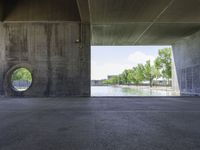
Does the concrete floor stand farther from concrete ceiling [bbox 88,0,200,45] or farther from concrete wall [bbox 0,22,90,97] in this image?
concrete wall [bbox 0,22,90,97]

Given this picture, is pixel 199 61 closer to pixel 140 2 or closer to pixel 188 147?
pixel 140 2

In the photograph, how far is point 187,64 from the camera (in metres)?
15.7

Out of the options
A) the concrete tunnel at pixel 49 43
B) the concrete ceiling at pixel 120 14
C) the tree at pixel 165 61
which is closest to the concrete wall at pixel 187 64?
the concrete ceiling at pixel 120 14

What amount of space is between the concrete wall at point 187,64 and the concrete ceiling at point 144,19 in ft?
2.66

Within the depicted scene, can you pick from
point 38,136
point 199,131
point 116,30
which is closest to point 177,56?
point 116,30

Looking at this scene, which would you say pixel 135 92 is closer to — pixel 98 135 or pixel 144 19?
pixel 144 19

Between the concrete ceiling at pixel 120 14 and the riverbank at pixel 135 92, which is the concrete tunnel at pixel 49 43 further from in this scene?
the riverbank at pixel 135 92

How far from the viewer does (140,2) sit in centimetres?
970

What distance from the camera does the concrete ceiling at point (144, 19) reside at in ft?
32.4

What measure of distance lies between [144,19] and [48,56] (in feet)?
21.5

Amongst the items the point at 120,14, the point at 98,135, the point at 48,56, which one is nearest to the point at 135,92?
the point at 120,14

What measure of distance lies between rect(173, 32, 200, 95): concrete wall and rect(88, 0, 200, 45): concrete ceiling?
811 mm

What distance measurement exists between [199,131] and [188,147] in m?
1.05

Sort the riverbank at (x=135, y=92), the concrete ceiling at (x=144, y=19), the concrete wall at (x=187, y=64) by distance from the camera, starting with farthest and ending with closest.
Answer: the riverbank at (x=135, y=92) → the concrete wall at (x=187, y=64) → the concrete ceiling at (x=144, y=19)
